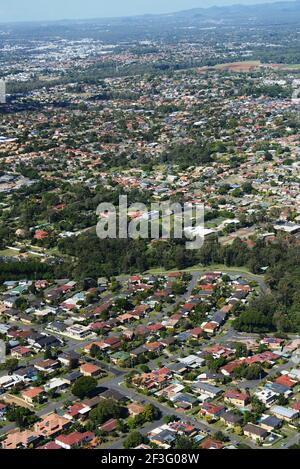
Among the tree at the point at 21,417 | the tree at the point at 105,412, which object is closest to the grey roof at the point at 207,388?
the tree at the point at 105,412

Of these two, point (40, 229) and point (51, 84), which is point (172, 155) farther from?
point (51, 84)

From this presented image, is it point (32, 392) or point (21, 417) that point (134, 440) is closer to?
point (21, 417)

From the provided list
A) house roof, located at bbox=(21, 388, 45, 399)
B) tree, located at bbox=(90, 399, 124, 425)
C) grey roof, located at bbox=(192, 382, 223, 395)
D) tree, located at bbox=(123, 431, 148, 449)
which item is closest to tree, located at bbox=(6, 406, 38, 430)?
house roof, located at bbox=(21, 388, 45, 399)

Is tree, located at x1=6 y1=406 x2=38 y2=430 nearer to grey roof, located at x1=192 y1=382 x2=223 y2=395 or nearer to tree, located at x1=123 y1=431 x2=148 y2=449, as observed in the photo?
tree, located at x1=123 y1=431 x2=148 y2=449

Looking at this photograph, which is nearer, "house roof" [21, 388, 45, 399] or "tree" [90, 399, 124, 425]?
"tree" [90, 399, 124, 425]

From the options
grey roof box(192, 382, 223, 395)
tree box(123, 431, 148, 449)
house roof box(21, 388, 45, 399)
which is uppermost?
tree box(123, 431, 148, 449)

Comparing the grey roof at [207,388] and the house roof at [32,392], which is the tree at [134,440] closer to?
the grey roof at [207,388]
